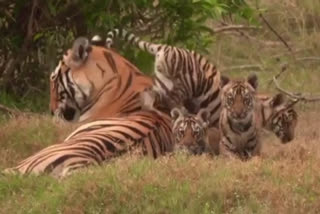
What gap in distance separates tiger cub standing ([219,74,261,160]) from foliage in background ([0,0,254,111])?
2.63m

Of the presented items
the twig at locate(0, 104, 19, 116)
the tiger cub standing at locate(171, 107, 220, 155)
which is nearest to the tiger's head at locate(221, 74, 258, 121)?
the tiger cub standing at locate(171, 107, 220, 155)

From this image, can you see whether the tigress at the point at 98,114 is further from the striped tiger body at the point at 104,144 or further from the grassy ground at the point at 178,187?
the grassy ground at the point at 178,187

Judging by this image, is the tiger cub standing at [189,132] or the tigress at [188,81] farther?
the tigress at [188,81]

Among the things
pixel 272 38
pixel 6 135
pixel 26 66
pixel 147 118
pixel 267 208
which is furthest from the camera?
pixel 272 38

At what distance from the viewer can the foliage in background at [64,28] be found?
1205cm

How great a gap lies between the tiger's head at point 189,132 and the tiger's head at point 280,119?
188cm

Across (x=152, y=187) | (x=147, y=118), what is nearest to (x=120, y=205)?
(x=152, y=187)

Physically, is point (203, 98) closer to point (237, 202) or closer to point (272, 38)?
point (237, 202)

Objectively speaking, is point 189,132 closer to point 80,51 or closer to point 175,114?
point 175,114

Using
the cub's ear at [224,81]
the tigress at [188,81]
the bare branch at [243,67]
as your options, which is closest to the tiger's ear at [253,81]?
the cub's ear at [224,81]

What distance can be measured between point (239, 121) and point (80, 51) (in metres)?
1.36

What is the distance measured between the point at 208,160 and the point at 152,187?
28.7 inches

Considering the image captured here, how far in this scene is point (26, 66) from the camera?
12.7 m

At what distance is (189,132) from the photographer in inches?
348
